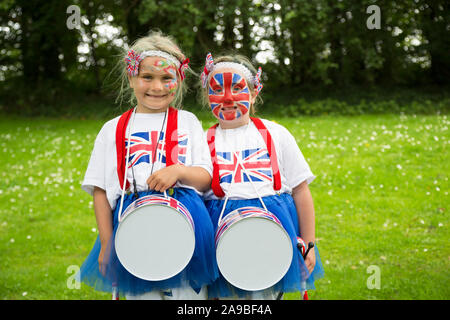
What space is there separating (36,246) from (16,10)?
48.9ft

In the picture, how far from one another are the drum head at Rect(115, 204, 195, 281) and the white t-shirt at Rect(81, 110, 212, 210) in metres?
0.31

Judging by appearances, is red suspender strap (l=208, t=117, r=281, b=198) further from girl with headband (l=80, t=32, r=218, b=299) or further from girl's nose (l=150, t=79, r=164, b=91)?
girl's nose (l=150, t=79, r=164, b=91)

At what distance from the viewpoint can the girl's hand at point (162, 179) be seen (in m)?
2.23

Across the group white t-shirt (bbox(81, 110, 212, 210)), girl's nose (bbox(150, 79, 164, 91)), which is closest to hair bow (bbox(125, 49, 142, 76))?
girl's nose (bbox(150, 79, 164, 91))

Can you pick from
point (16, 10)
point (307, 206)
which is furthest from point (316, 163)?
point (16, 10)

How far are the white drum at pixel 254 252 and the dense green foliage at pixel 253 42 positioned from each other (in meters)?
10.2

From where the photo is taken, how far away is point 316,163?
7.46m

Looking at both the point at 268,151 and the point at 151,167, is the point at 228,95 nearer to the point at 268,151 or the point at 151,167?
the point at 268,151

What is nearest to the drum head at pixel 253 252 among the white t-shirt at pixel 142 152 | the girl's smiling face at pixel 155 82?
the white t-shirt at pixel 142 152

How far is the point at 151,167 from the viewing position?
7.78ft

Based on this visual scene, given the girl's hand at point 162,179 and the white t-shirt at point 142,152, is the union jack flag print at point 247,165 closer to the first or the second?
the white t-shirt at point 142,152

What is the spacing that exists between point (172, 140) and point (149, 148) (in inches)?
5.0

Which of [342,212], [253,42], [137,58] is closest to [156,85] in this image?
[137,58]

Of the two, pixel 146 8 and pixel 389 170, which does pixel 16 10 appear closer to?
pixel 146 8
